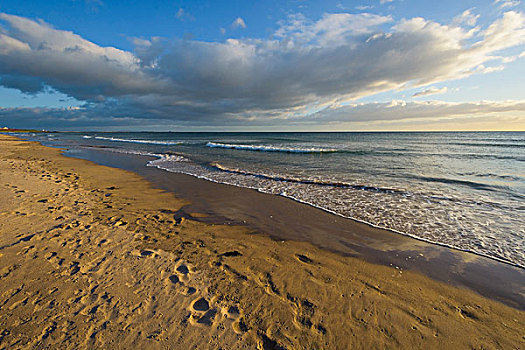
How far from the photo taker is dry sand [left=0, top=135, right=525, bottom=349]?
2.69m

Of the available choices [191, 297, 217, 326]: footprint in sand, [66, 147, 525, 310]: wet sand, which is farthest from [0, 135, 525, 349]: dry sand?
[66, 147, 525, 310]: wet sand

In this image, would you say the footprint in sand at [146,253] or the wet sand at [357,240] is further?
the footprint in sand at [146,253]

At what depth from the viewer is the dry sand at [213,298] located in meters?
2.69

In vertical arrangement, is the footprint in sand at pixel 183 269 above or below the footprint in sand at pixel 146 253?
below

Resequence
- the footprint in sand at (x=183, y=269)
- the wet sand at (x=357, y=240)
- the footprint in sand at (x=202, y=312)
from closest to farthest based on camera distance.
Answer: the footprint in sand at (x=202, y=312) → the footprint in sand at (x=183, y=269) → the wet sand at (x=357, y=240)

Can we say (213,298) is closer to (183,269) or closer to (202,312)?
(202,312)

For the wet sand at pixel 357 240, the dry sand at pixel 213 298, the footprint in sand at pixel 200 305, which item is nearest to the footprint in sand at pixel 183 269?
the dry sand at pixel 213 298

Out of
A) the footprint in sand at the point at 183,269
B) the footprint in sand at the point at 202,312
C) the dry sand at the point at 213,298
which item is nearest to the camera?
the dry sand at the point at 213,298

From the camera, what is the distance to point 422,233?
600cm

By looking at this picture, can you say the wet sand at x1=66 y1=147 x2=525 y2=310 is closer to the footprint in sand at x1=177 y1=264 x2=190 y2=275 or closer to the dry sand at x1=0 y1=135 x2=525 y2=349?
the dry sand at x1=0 y1=135 x2=525 y2=349

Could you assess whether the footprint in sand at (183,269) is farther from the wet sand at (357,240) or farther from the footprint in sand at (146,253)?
the wet sand at (357,240)

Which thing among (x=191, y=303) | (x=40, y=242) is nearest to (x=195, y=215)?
(x=40, y=242)

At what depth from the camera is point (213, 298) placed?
3299 millimetres

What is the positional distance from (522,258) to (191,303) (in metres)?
7.39
